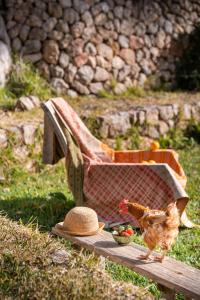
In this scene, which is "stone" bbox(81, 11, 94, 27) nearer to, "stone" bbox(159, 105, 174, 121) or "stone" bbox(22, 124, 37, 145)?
"stone" bbox(159, 105, 174, 121)

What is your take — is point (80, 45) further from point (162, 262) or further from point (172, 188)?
point (162, 262)

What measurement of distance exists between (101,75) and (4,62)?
5.88ft

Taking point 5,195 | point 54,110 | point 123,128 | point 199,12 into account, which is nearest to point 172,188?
point 54,110

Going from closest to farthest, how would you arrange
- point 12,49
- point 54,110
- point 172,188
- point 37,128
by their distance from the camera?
point 172,188 → point 54,110 → point 37,128 → point 12,49

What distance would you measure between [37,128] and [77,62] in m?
2.56

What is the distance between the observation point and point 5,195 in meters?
7.18

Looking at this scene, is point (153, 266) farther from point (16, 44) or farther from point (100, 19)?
point (100, 19)

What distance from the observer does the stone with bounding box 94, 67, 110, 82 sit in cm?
1062

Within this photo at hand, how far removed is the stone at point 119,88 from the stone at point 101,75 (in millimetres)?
235

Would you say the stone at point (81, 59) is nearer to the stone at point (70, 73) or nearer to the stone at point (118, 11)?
the stone at point (70, 73)

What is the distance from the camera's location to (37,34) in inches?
400

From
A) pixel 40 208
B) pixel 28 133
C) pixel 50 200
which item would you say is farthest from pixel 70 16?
pixel 40 208

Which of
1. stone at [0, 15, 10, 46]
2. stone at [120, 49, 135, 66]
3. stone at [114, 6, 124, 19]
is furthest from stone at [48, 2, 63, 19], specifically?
stone at [120, 49, 135, 66]

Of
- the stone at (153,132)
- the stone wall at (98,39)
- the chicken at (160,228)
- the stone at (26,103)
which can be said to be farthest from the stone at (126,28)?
the chicken at (160,228)
